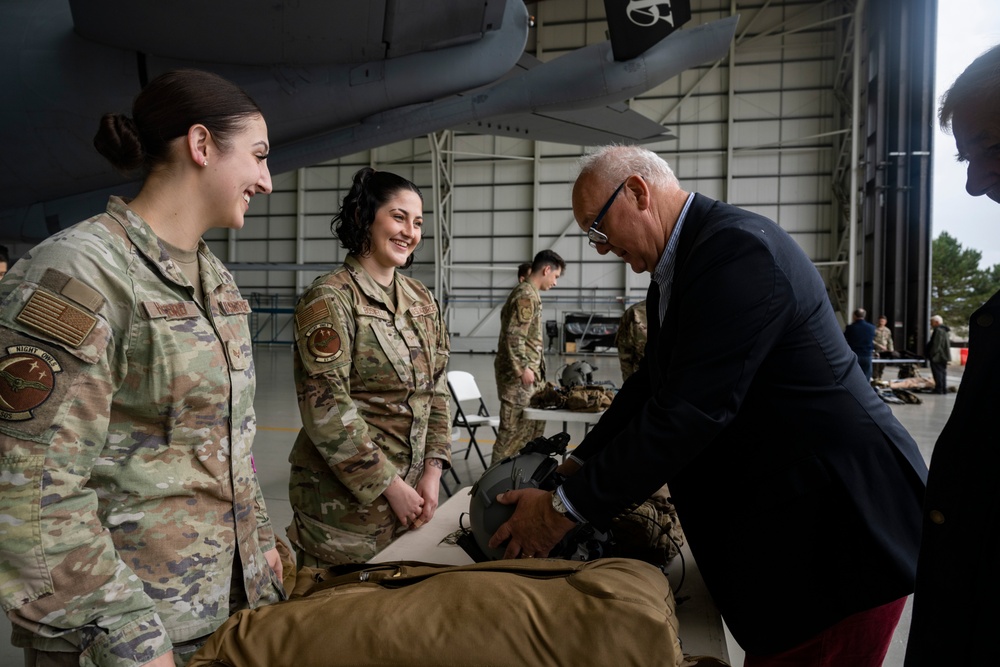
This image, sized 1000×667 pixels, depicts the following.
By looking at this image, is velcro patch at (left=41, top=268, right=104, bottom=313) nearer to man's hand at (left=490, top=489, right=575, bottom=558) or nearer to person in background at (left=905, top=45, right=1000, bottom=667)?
man's hand at (left=490, top=489, right=575, bottom=558)

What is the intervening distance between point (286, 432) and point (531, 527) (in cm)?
Result: 617

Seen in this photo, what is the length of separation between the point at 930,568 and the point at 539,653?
668 mm

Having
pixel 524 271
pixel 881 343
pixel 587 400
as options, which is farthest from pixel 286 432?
pixel 881 343

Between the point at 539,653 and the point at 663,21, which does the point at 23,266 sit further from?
the point at 663,21

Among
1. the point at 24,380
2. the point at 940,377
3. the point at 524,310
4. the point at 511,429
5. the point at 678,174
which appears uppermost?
the point at 678,174

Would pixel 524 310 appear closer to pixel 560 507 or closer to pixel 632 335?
pixel 632 335

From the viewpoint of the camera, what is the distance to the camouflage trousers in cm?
571

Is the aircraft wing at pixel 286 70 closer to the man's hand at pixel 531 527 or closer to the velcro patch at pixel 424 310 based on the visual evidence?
the velcro patch at pixel 424 310

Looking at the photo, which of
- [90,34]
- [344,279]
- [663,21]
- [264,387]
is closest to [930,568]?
[344,279]

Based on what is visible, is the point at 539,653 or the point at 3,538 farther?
the point at 539,653

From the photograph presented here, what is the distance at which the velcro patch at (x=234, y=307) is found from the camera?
132cm

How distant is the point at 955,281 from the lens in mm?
31641

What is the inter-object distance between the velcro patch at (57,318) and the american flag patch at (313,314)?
102 centimetres

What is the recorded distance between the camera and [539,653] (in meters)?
1.02
